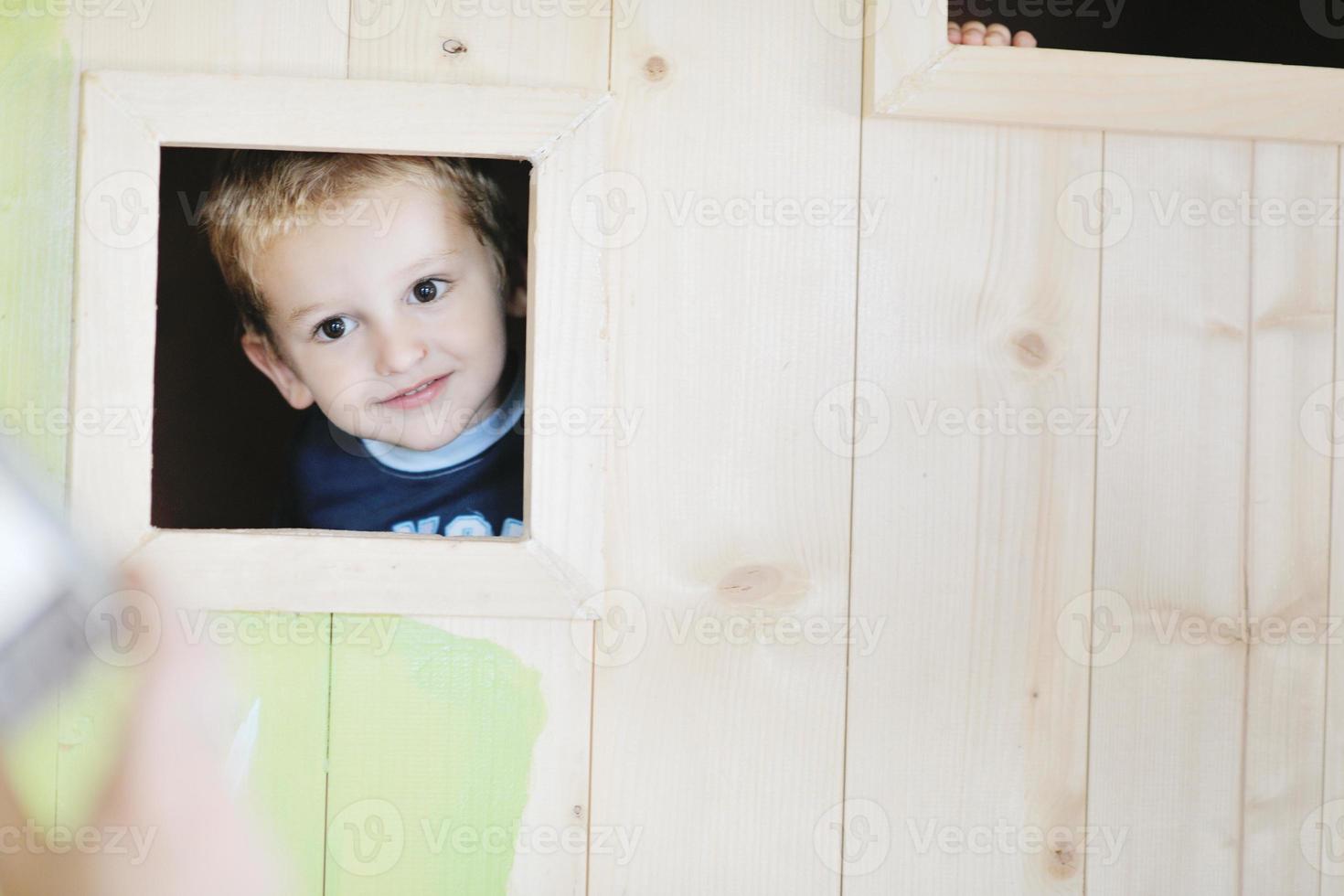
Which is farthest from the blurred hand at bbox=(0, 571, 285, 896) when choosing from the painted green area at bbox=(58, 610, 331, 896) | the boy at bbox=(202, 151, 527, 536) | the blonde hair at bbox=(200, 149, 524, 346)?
the blonde hair at bbox=(200, 149, 524, 346)

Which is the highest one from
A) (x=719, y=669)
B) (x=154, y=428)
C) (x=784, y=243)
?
(x=784, y=243)

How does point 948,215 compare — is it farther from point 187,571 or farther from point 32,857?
point 32,857

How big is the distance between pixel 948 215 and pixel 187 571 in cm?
59

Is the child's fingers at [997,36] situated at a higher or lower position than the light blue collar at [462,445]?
higher

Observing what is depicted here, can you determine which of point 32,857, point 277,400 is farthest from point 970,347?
point 32,857

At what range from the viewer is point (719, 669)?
2.68ft

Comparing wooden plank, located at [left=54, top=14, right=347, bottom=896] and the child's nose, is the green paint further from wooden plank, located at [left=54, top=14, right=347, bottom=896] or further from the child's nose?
the child's nose

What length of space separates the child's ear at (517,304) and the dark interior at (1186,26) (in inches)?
14.6

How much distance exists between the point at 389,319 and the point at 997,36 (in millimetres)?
481

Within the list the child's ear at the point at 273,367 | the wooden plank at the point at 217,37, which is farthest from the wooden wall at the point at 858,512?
the child's ear at the point at 273,367

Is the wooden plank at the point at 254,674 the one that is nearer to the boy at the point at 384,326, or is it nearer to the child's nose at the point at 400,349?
the boy at the point at 384,326

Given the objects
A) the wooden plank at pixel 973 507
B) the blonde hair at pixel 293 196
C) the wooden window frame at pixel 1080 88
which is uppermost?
the wooden window frame at pixel 1080 88

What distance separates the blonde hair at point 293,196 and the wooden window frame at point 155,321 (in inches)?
0.7

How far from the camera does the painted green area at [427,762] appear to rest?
80 cm
